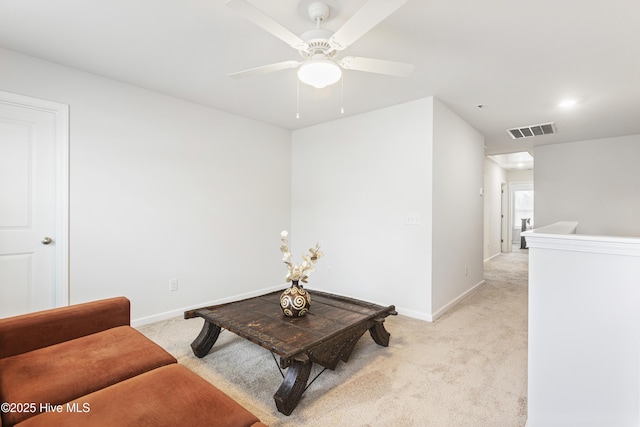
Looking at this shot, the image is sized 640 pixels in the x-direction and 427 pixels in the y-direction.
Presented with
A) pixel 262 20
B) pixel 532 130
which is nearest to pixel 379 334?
pixel 262 20

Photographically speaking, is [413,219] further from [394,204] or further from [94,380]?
[94,380]

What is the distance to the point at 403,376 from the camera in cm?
211

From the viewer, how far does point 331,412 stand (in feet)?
5.67

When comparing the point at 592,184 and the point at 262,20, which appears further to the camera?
the point at 592,184

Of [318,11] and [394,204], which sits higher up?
[318,11]

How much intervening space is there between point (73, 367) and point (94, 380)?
0.16 metres

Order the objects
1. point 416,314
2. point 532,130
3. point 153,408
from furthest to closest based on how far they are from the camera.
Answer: point 532,130 < point 416,314 < point 153,408

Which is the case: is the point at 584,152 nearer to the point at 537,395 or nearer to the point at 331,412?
the point at 537,395

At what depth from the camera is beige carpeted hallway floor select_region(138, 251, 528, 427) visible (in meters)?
1.71

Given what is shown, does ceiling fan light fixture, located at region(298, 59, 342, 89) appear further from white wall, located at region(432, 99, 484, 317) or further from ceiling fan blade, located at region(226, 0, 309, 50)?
white wall, located at region(432, 99, 484, 317)

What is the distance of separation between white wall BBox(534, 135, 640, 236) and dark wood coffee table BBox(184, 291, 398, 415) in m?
4.62

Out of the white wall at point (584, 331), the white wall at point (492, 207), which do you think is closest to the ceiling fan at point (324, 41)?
the white wall at point (584, 331)

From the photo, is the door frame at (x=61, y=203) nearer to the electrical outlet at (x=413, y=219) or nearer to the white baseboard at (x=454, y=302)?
the electrical outlet at (x=413, y=219)

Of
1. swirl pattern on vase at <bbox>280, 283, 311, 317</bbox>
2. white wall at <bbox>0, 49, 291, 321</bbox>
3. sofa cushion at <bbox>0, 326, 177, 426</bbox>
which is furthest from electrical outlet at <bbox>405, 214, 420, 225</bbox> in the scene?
sofa cushion at <bbox>0, 326, 177, 426</bbox>
